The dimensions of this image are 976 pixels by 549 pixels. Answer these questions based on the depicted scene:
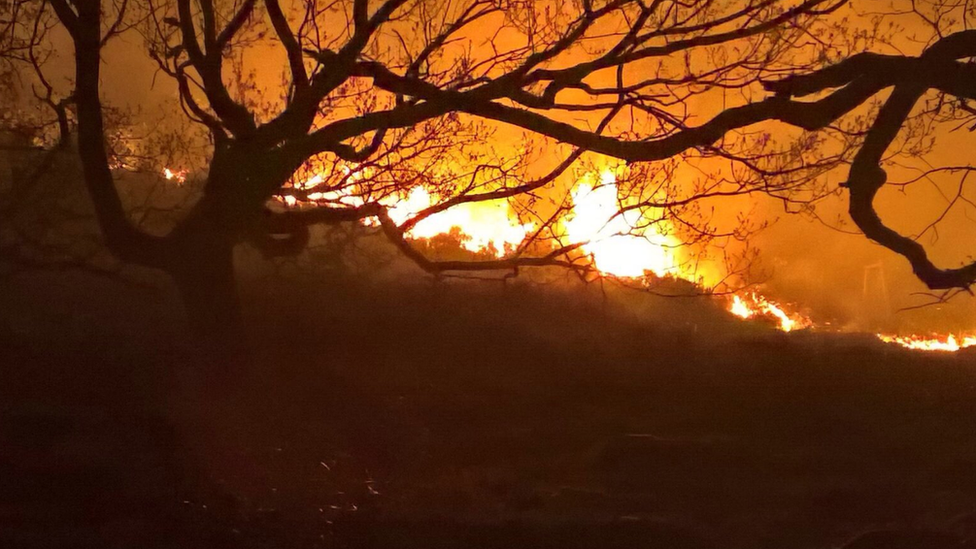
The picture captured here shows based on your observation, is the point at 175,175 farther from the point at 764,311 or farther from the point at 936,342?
the point at 936,342

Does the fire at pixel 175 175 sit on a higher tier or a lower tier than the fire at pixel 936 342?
higher

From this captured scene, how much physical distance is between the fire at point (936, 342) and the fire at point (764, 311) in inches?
33.9

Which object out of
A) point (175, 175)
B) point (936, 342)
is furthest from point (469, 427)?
point (936, 342)

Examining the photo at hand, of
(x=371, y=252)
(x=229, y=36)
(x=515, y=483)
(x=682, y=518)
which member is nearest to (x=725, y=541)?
(x=682, y=518)

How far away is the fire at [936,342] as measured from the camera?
23.1ft

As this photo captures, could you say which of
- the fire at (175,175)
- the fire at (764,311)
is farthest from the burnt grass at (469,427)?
the fire at (175,175)

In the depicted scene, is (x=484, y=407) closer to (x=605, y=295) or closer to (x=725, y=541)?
(x=605, y=295)

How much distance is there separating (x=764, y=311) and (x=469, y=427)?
359 cm

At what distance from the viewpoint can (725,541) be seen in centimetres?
477

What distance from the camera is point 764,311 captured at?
7.31 m

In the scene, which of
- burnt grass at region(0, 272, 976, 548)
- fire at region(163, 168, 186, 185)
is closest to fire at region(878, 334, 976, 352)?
burnt grass at region(0, 272, 976, 548)

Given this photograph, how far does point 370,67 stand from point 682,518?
13.1ft

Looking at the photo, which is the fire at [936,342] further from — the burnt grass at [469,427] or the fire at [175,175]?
the fire at [175,175]

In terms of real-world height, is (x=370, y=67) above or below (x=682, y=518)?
above
